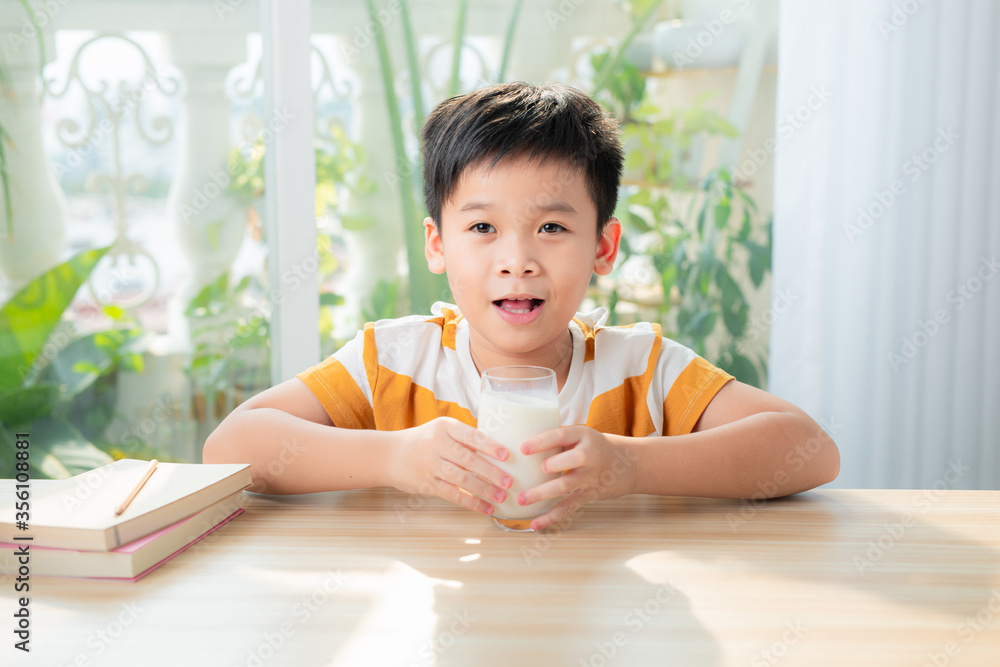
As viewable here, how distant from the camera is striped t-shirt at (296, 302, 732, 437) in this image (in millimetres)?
1062

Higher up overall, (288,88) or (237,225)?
(288,88)

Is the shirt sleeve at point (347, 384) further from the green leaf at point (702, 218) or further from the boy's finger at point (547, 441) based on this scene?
the green leaf at point (702, 218)

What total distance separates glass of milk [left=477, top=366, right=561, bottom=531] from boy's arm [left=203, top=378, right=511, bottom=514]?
0.5 inches

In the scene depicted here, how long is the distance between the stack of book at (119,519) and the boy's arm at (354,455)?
0.09 meters

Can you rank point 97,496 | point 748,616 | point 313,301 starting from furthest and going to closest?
point 313,301 → point 97,496 → point 748,616

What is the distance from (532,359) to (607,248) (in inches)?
8.3

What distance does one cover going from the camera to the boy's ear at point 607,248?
1.09 metres

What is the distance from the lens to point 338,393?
Result: 1.07 m

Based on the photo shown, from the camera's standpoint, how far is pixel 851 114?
2023 millimetres

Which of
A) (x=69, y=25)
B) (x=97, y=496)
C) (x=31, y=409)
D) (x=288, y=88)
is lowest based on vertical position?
(x=31, y=409)

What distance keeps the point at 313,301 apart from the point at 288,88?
2.07 ft

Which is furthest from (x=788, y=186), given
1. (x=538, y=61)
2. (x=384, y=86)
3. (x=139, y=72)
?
(x=139, y=72)

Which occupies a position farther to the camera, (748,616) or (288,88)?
(288,88)

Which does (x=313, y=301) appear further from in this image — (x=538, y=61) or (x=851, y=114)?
(x=851, y=114)
